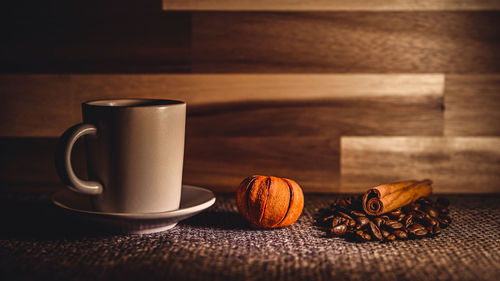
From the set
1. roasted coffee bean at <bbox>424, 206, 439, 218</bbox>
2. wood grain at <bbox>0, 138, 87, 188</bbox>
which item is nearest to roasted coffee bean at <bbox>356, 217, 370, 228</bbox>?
roasted coffee bean at <bbox>424, 206, 439, 218</bbox>

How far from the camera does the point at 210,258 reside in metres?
0.65

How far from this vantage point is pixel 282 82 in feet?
3.11

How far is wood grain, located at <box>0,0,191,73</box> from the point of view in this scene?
0.93 metres

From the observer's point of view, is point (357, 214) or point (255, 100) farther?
point (255, 100)

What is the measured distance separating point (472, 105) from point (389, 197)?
0.30m

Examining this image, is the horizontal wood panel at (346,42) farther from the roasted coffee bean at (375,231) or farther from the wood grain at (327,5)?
the roasted coffee bean at (375,231)

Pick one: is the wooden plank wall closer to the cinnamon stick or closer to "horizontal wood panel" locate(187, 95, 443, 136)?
"horizontal wood panel" locate(187, 95, 443, 136)

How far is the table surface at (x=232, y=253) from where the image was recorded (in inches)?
23.8

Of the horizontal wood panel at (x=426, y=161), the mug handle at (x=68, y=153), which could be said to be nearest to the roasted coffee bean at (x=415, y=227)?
the horizontal wood panel at (x=426, y=161)

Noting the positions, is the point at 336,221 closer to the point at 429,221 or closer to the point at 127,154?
the point at 429,221

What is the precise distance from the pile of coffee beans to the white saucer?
0.20m

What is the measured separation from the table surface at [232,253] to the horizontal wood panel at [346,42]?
0.94 feet

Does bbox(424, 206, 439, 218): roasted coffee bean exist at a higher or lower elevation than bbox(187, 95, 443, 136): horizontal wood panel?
lower

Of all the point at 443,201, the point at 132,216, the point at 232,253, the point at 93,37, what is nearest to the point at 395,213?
the point at 443,201
